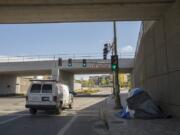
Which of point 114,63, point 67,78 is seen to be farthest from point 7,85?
point 114,63

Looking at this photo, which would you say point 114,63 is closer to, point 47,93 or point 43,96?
point 47,93

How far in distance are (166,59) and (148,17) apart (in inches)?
141

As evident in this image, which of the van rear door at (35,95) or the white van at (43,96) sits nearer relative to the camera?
the white van at (43,96)

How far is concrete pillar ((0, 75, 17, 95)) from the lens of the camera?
7188 cm

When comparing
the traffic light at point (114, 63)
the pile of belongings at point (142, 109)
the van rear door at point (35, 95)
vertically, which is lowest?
the pile of belongings at point (142, 109)

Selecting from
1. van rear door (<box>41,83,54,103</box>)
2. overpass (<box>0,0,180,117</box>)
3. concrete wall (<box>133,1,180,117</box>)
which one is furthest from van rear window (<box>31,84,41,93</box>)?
concrete wall (<box>133,1,180,117</box>)

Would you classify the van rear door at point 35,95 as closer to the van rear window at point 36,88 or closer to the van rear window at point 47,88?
the van rear window at point 36,88

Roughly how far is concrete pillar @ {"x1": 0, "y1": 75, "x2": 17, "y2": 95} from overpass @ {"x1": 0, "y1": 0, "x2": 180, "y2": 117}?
171ft

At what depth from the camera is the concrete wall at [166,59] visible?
16.4 metres

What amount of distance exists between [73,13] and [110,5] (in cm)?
237

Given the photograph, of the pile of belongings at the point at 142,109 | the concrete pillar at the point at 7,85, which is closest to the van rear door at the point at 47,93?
the pile of belongings at the point at 142,109

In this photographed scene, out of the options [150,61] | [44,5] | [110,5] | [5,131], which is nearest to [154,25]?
[150,61]

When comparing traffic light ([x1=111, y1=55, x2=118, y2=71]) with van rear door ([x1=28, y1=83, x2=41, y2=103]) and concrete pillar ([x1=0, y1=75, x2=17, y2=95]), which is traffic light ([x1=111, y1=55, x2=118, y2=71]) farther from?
concrete pillar ([x1=0, y1=75, x2=17, y2=95])

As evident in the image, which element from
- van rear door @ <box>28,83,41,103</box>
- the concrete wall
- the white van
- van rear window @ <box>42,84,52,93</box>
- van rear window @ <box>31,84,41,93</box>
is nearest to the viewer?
the concrete wall
